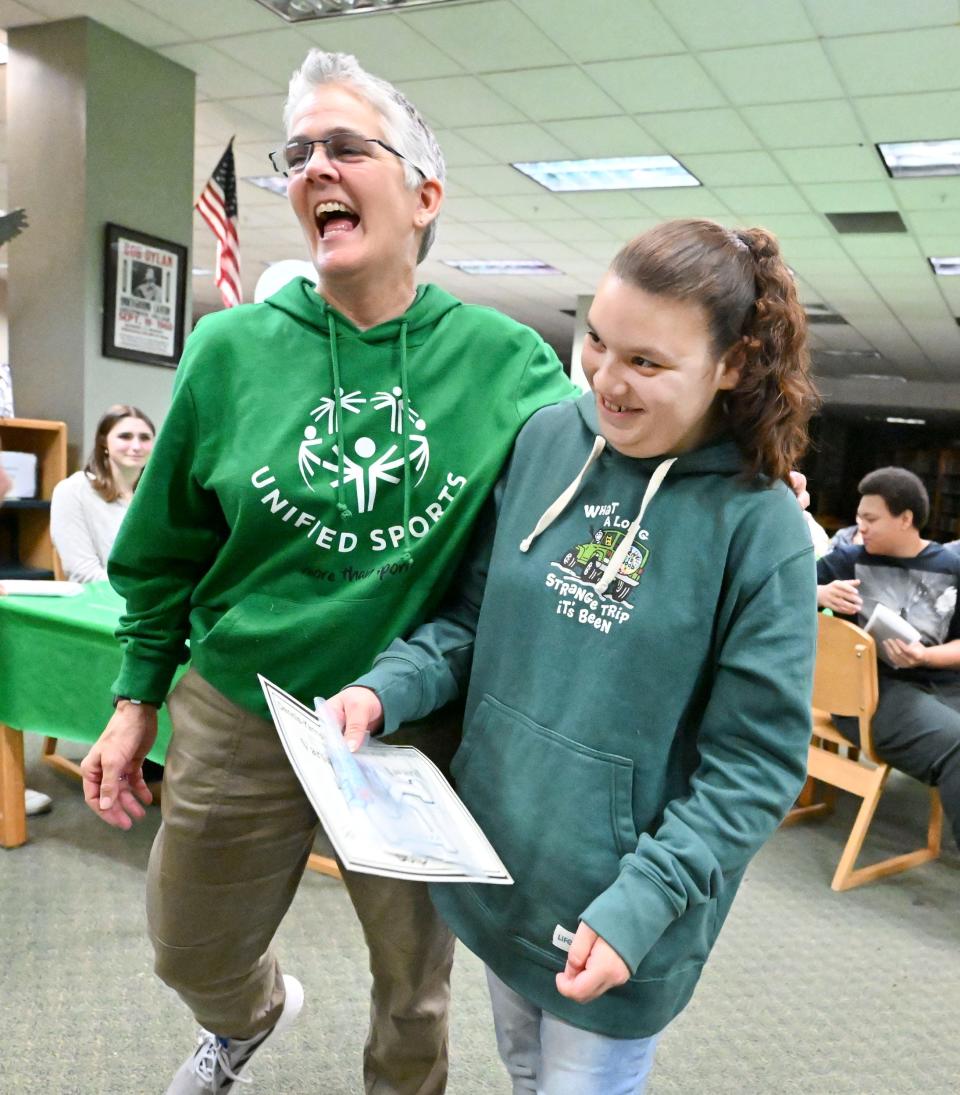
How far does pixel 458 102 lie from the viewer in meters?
4.64

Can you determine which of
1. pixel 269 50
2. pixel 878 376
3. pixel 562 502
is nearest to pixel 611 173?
pixel 269 50

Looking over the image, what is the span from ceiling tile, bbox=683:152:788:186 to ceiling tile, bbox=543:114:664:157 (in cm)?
29

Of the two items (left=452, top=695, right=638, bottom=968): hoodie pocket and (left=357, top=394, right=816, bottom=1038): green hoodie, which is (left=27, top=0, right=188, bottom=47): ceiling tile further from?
(left=452, top=695, right=638, bottom=968): hoodie pocket

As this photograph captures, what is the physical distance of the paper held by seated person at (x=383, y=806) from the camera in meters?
0.78

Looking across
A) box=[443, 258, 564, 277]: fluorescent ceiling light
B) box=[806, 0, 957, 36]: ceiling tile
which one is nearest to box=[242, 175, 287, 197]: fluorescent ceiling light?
box=[443, 258, 564, 277]: fluorescent ceiling light

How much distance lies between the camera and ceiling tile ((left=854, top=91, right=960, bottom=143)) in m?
4.12

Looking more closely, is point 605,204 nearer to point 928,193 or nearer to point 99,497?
point 928,193

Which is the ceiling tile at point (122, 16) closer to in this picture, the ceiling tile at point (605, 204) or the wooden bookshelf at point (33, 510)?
the wooden bookshelf at point (33, 510)

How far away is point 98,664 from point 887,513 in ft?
8.28

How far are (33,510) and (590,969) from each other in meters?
3.99

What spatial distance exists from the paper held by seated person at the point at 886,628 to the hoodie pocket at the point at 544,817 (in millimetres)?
2349

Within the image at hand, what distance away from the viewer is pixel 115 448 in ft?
10.7

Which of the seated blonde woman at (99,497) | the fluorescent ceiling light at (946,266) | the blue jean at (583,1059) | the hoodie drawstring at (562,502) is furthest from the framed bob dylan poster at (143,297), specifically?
the fluorescent ceiling light at (946,266)

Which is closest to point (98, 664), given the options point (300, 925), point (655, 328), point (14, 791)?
point (14, 791)
